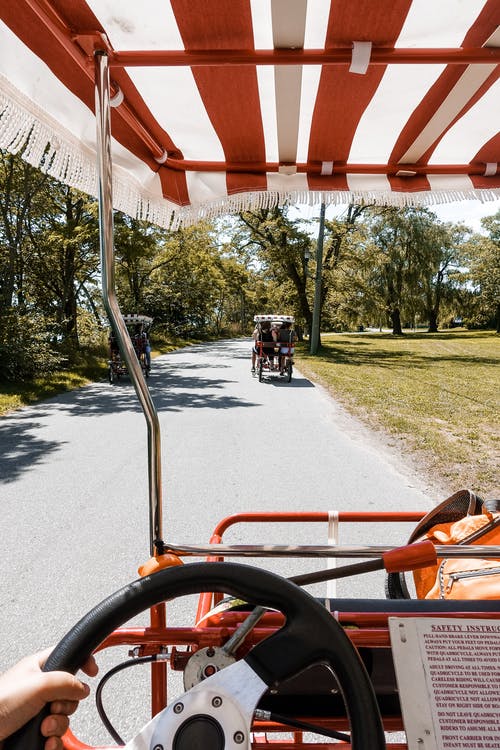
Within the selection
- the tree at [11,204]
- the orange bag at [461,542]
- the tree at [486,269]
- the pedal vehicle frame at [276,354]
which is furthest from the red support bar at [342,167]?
the tree at [486,269]

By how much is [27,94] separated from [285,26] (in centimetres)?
104

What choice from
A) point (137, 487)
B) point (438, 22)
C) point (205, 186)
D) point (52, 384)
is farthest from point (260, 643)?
point (52, 384)

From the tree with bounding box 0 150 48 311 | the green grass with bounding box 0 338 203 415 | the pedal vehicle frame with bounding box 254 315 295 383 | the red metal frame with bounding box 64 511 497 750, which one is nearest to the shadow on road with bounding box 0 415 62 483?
the green grass with bounding box 0 338 203 415

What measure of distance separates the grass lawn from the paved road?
0.57 metres

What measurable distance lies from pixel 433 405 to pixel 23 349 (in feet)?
31.1

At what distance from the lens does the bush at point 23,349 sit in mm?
12375

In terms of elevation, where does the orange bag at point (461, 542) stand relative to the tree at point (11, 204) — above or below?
below

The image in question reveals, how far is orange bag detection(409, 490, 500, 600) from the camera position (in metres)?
1.67

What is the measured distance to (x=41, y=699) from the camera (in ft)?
3.05

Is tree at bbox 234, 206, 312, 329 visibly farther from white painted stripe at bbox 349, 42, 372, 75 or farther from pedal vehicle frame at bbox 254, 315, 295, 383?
white painted stripe at bbox 349, 42, 372, 75

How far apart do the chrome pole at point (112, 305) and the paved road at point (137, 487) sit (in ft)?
5.45

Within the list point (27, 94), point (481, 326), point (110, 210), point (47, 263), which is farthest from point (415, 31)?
point (481, 326)

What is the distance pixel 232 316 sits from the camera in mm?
64062

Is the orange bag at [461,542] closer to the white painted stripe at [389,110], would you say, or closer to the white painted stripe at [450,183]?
the white painted stripe at [389,110]
